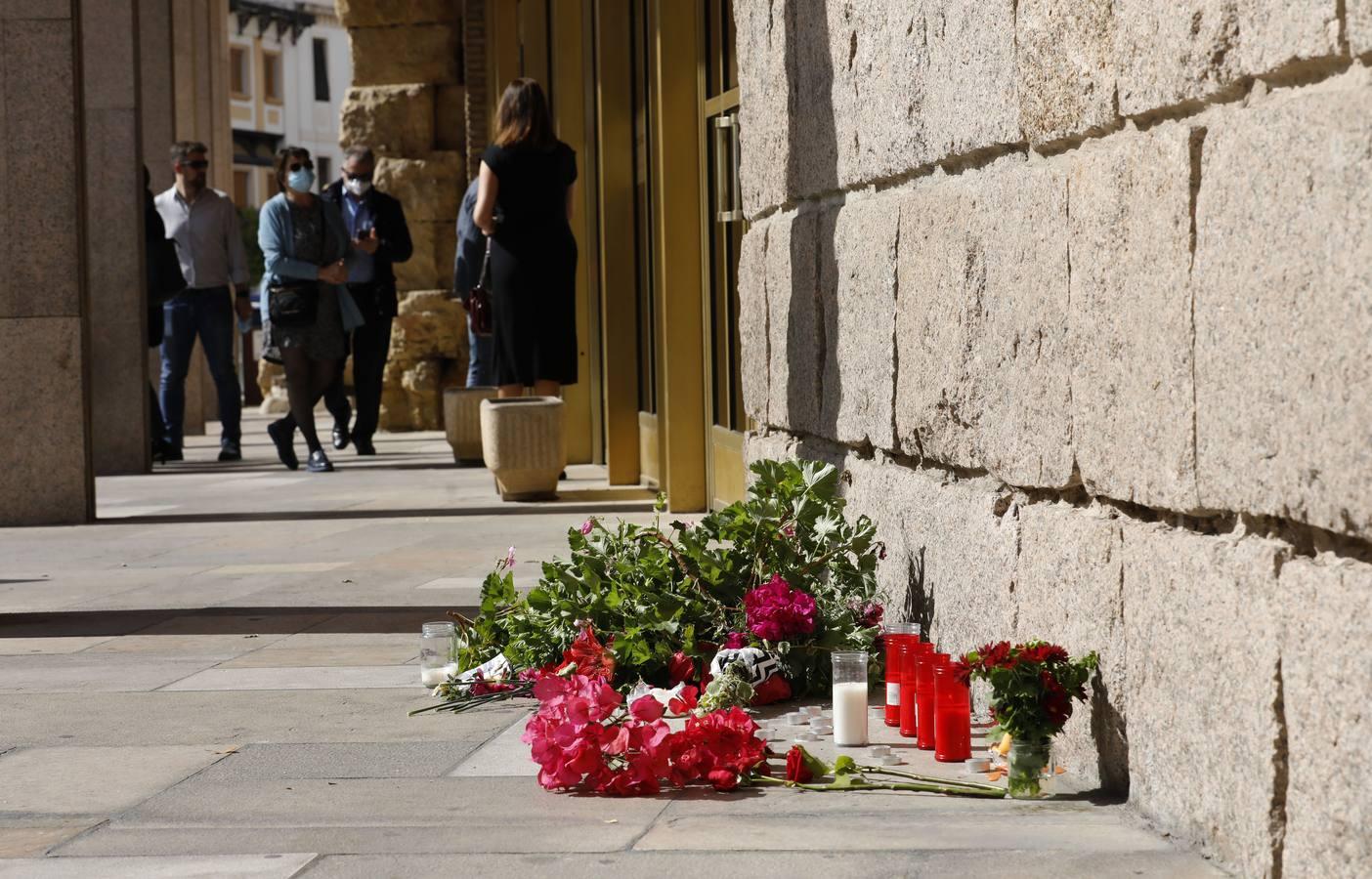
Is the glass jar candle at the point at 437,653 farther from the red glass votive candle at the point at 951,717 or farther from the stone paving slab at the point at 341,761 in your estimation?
the red glass votive candle at the point at 951,717

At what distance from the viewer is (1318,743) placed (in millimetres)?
2584

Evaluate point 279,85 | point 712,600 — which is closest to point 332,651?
point 712,600

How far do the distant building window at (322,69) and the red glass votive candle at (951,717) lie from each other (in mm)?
61607

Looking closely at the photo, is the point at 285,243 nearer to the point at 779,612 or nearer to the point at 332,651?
the point at 332,651

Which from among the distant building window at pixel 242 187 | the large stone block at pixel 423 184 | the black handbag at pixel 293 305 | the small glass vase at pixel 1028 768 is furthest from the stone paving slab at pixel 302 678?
the distant building window at pixel 242 187

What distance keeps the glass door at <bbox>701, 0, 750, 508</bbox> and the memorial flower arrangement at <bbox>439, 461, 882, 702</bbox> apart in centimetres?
269

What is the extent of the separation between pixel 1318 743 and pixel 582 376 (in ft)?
31.5

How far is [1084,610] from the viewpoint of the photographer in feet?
11.2

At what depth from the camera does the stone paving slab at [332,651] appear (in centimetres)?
516

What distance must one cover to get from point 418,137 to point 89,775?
12.7m

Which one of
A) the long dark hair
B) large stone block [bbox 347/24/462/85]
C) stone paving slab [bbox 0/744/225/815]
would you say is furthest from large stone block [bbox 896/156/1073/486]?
large stone block [bbox 347/24/462/85]

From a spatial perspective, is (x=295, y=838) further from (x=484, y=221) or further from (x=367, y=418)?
(x=367, y=418)

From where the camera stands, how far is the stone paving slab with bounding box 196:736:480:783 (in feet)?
12.3

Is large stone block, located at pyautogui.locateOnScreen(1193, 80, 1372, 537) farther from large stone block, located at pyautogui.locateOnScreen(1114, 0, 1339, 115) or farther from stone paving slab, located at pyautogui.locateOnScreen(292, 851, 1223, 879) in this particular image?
stone paving slab, located at pyautogui.locateOnScreen(292, 851, 1223, 879)
